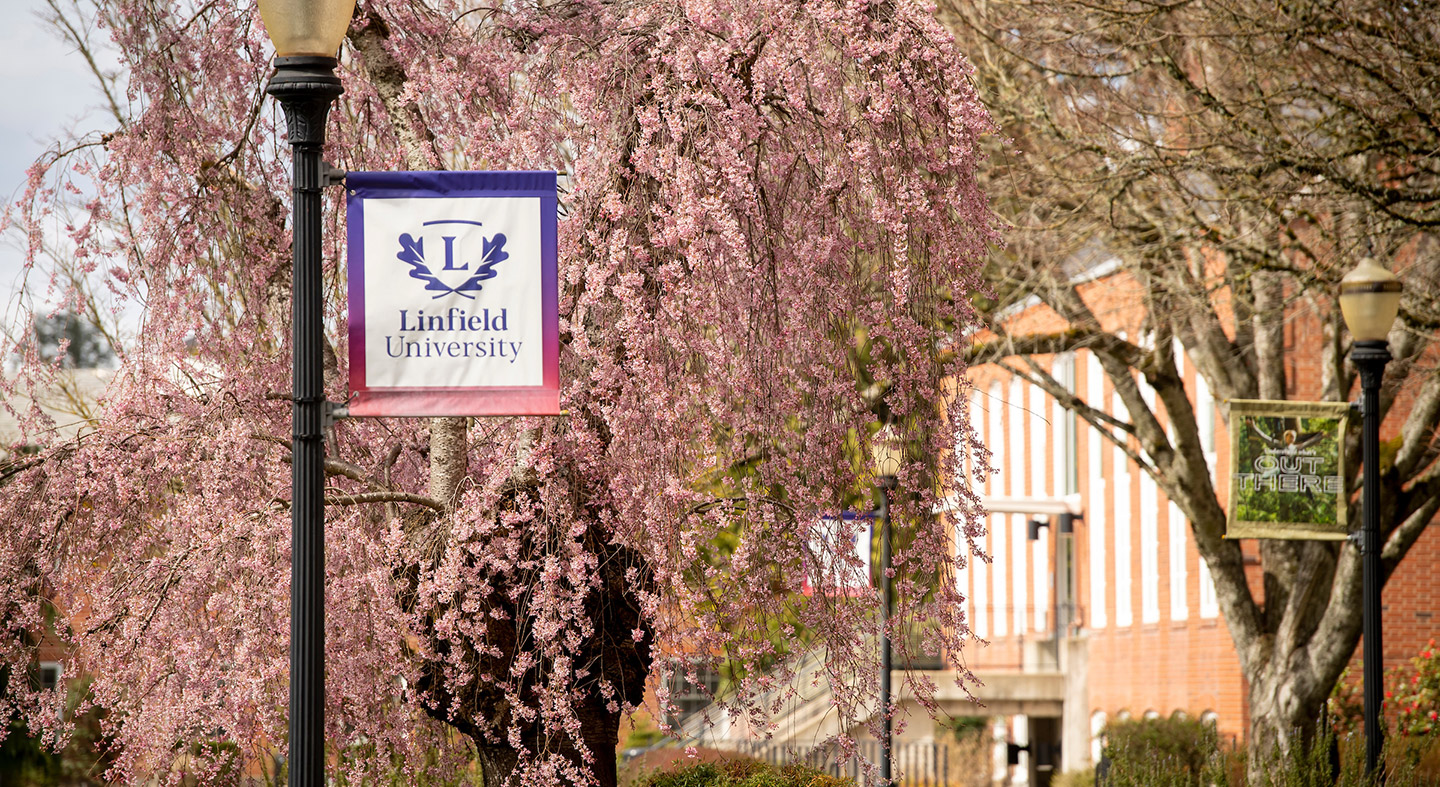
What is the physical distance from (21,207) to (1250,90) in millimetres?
9921

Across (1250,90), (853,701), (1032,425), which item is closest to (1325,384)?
(1250,90)

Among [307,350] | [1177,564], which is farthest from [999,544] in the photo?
[307,350]

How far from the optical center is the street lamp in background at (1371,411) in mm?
11070

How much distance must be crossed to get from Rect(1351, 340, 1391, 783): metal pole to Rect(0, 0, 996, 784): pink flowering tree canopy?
4.29 meters

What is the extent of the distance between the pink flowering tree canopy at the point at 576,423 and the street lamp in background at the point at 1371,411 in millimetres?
4293

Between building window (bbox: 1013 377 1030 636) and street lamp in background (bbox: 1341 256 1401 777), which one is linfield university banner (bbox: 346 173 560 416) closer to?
street lamp in background (bbox: 1341 256 1401 777)

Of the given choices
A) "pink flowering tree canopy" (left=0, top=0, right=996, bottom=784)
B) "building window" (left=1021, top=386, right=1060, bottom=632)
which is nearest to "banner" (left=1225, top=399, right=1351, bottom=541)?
"pink flowering tree canopy" (left=0, top=0, right=996, bottom=784)

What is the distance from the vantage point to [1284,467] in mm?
12305

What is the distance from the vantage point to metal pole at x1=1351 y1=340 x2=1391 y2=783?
36.2ft

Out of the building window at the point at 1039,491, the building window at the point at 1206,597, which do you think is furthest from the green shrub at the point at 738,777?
the building window at the point at 1039,491

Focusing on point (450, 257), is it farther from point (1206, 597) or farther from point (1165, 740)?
point (1206, 597)

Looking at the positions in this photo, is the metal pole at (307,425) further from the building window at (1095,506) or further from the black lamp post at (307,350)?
the building window at (1095,506)

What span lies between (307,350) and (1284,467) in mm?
8914

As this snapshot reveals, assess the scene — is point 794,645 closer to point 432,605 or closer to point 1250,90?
point 432,605
